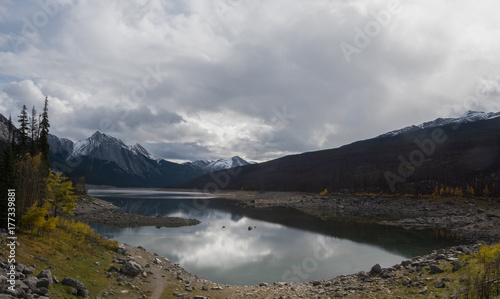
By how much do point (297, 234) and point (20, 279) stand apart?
4091 cm

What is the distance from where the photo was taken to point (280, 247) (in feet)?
123

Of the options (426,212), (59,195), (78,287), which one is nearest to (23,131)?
(59,195)

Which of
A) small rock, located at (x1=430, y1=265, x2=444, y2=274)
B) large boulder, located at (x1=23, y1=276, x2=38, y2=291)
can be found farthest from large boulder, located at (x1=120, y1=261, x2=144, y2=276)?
small rock, located at (x1=430, y1=265, x2=444, y2=274)

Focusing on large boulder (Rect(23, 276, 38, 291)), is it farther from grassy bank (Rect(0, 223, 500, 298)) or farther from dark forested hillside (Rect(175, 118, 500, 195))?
dark forested hillside (Rect(175, 118, 500, 195))

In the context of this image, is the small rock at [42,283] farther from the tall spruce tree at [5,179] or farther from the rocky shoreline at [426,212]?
the rocky shoreline at [426,212]

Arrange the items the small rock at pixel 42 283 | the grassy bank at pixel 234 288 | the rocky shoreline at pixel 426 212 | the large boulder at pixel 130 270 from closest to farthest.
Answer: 1. the small rock at pixel 42 283
2. the grassy bank at pixel 234 288
3. the large boulder at pixel 130 270
4. the rocky shoreline at pixel 426 212

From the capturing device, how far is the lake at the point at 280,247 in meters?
26.4

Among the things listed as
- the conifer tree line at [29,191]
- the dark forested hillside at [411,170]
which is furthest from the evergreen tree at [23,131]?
the dark forested hillside at [411,170]

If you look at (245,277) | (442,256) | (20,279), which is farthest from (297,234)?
(20,279)

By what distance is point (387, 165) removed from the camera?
520 feet

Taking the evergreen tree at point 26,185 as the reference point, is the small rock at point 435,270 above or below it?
below

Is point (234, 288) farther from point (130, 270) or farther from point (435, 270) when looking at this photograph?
point (435, 270)

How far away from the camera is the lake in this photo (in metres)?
26.4

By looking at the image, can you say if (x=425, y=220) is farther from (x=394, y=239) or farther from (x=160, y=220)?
(x=160, y=220)
